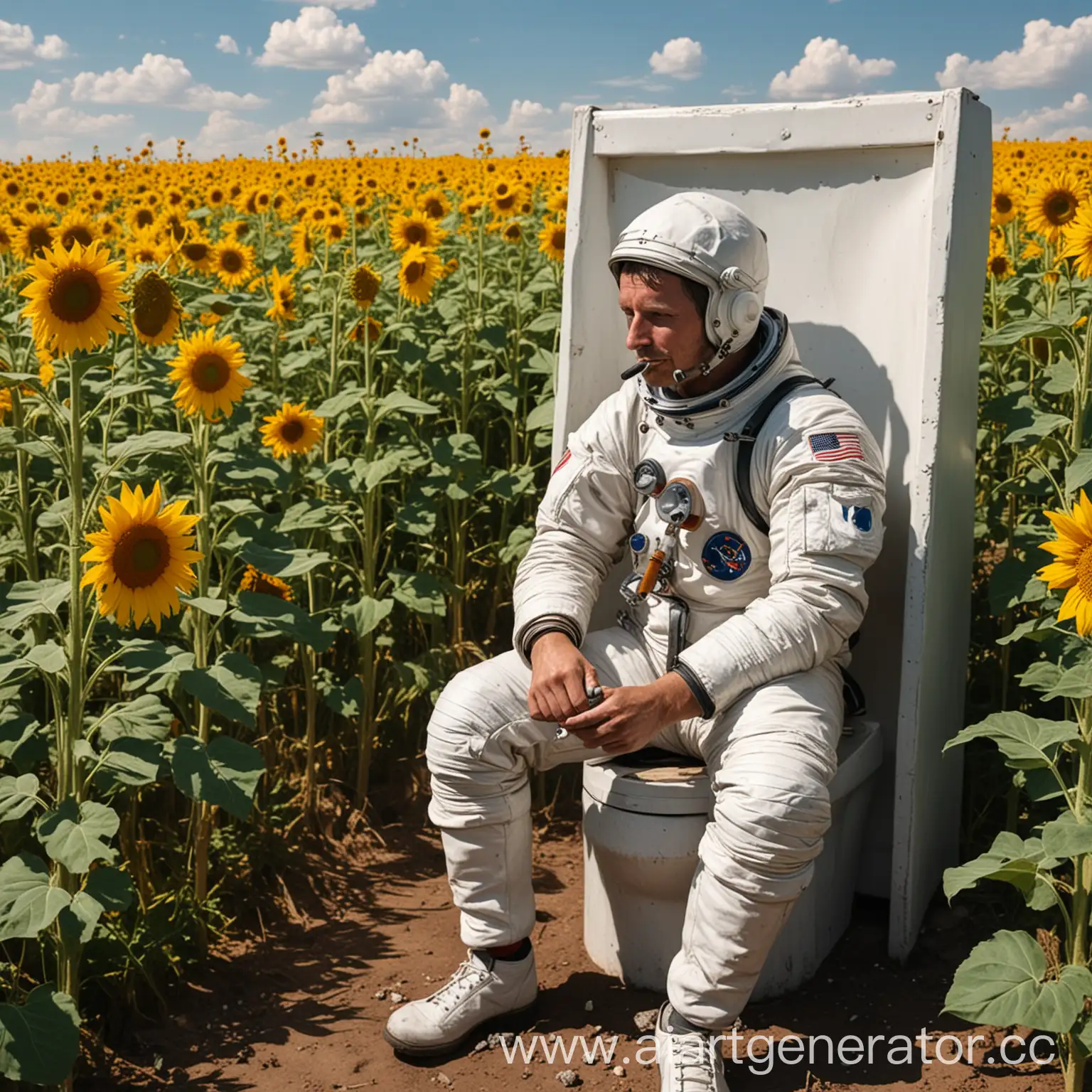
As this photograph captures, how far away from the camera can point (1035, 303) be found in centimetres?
488

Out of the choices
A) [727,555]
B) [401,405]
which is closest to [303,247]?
[401,405]

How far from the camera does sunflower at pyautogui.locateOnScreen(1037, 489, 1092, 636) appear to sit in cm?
252

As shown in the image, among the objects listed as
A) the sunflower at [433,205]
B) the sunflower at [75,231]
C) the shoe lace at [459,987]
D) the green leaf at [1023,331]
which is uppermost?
the sunflower at [433,205]

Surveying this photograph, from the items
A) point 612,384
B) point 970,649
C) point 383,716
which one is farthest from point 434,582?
point 970,649

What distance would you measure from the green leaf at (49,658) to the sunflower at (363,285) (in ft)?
5.91

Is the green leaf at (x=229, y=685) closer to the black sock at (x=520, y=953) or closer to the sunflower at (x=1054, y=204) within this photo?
the black sock at (x=520, y=953)

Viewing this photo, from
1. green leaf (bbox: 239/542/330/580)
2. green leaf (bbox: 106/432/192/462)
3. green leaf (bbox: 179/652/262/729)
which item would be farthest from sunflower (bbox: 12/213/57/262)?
green leaf (bbox: 179/652/262/729)

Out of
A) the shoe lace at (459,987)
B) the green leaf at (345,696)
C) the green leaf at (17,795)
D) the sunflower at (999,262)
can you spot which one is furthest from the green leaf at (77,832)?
the sunflower at (999,262)

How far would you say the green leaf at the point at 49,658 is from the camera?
9.07ft

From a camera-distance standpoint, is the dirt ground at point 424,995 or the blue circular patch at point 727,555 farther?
the blue circular patch at point 727,555

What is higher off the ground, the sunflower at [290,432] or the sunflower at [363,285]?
the sunflower at [363,285]

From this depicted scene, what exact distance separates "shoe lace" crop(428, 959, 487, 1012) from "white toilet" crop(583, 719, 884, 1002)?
0.39 meters

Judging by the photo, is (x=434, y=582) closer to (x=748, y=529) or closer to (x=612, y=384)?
(x=612, y=384)

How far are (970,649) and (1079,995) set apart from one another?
5.64ft
